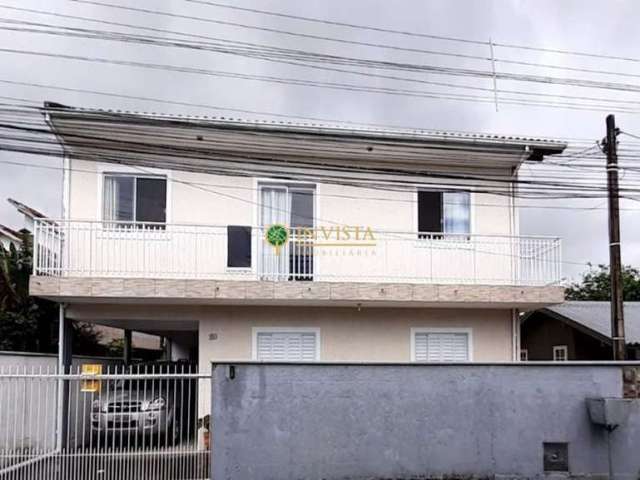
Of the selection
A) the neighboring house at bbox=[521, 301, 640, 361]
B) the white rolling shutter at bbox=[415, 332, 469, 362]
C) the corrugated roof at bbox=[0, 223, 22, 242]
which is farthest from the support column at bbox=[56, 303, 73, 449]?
the neighboring house at bbox=[521, 301, 640, 361]

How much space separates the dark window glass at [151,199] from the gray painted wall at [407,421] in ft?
16.5

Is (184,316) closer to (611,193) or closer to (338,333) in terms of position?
(338,333)

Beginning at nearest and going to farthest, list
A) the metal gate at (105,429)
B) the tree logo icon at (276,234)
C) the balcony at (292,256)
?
the metal gate at (105,429), the balcony at (292,256), the tree logo icon at (276,234)

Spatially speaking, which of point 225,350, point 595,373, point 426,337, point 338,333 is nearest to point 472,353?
point 426,337

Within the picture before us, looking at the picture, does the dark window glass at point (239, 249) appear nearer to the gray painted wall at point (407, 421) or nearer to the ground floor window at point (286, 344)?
the ground floor window at point (286, 344)

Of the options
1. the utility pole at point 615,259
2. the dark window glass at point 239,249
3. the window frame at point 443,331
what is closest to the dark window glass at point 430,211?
the window frame at point 443,331

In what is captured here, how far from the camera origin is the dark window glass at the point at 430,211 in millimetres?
14789

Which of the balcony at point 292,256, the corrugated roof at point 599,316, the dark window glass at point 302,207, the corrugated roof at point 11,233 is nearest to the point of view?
the balcony at point 292,256

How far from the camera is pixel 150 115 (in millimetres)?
13445

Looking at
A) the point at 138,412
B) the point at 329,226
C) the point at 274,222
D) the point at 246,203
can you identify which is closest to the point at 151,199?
the point at 246,203

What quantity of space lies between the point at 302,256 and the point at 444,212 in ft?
10.6

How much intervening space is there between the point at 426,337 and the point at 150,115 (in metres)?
7.11

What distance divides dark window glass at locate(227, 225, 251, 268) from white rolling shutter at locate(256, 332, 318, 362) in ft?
4.88

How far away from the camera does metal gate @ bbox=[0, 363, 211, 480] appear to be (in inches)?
392
